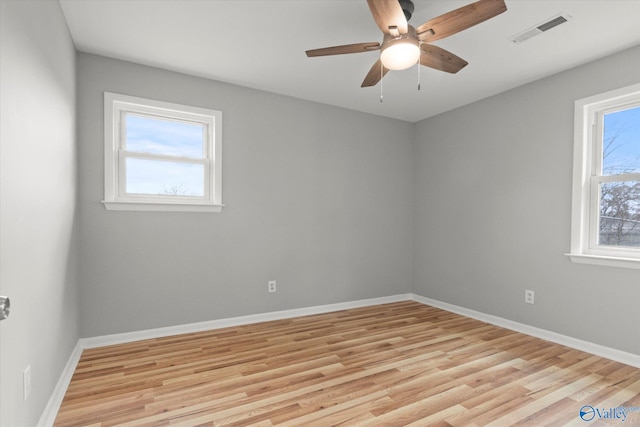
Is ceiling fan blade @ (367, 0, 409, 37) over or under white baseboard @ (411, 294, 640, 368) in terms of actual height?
over

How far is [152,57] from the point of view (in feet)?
9.71

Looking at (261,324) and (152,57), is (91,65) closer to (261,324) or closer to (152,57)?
(152,57)

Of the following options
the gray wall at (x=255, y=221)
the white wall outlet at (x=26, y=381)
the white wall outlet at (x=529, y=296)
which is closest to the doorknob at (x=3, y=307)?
the white wall outlet at (x=26, y=381)

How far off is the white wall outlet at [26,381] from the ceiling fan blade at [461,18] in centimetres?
267

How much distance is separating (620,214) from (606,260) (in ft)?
1.37

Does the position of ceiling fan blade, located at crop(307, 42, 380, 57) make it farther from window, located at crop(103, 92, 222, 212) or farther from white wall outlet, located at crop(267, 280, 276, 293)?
white wall outlet, located at crop(267, 280, 276, 293)

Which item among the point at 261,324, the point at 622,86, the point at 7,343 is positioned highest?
the point at 622,86

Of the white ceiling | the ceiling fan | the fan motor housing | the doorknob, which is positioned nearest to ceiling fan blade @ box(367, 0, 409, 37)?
the ceiling fan

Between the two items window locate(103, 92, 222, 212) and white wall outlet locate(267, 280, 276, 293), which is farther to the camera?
white wall outlet locate(267, 280, 276, 293)

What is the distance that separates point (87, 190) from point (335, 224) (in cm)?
257

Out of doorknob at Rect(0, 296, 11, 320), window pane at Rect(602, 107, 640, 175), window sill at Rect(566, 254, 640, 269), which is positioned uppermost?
window pane at Rect(602, 107, 640, 175)

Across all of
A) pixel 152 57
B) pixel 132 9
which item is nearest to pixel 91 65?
pixel 152 57

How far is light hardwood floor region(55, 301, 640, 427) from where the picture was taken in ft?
6.34

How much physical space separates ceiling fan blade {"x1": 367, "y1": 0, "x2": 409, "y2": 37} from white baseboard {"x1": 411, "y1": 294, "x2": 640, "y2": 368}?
3007 mm
